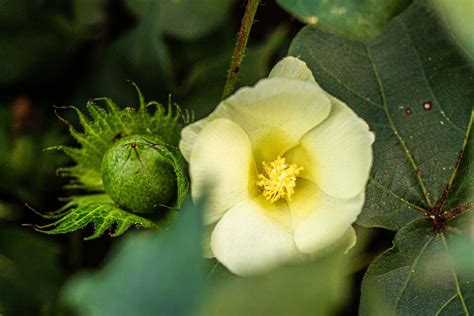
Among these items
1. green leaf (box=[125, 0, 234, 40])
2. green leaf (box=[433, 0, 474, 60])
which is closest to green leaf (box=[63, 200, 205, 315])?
green leaf (box=[433, 0, 474, 60])

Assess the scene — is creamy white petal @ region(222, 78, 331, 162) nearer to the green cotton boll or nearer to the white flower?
the white flower

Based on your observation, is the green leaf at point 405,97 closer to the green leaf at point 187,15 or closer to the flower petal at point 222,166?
the flower petal at point 222,166

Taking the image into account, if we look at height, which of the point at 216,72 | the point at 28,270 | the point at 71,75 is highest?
the point at 216,72

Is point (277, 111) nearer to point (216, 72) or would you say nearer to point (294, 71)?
point (294, 71)

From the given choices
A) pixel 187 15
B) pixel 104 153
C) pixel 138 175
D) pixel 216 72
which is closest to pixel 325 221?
pixel 138 175

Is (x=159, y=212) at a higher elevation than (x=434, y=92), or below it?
below

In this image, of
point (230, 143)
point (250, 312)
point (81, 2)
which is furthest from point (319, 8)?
point (81, 2)

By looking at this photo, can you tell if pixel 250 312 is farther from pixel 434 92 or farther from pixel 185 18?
pixel 185 18
